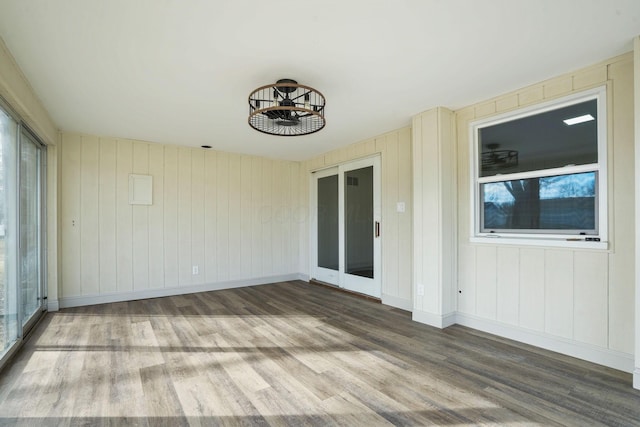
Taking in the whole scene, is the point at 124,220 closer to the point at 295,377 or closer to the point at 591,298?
the point at 295,377

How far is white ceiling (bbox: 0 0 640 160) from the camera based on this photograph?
1.81 meters

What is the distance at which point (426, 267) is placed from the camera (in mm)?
3453

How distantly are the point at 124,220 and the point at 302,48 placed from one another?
3.88 meters

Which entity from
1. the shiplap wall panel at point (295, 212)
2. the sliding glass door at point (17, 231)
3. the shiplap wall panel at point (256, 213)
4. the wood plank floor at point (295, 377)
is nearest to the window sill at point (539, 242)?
the wood plank floor at point (295, 377)

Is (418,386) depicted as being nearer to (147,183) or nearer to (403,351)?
(403,351)

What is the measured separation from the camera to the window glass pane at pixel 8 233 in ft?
8.21

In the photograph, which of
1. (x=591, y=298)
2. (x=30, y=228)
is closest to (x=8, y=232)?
(x=30, y=228)

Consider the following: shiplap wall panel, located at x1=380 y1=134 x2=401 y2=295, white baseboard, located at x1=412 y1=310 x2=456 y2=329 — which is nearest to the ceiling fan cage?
shiplap wall panel, located at x1=380 y1=134 x2=401 y2=295

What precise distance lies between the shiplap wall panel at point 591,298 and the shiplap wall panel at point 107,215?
18.2ft

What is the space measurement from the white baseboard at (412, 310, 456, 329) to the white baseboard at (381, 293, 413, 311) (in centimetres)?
38

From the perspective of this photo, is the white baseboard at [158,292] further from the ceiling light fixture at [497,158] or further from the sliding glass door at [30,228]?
the ceiling light fixture at [497,158]

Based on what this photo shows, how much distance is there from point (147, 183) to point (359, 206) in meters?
3.34

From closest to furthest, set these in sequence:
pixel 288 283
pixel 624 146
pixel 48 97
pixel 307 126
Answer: pixel 624 146 < pixel 48 97 < pixel 307 126 < pixel 288 283

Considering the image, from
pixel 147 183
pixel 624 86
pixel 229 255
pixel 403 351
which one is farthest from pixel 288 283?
pixel 624 86
